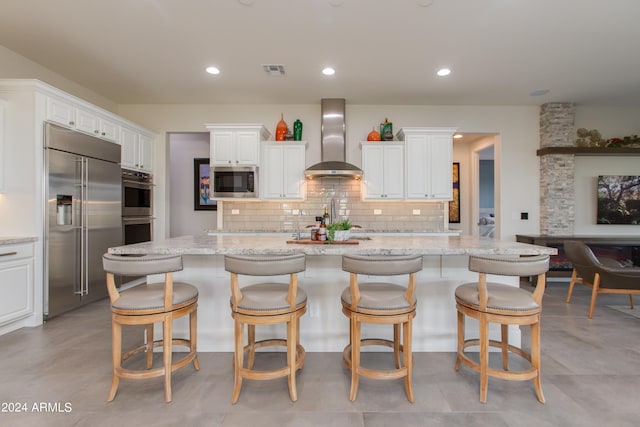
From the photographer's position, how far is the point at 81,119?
365cm

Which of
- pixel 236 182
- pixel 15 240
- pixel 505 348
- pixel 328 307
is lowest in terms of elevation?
pixel 505 348

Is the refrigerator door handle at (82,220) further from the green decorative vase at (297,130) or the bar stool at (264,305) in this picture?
the green decorative vase at (297,130)

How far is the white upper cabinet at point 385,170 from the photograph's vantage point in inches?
193

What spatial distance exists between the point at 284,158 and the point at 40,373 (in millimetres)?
3693

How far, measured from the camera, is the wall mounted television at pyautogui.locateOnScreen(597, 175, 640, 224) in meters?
5.10

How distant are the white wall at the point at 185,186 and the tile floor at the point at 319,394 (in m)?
3.81

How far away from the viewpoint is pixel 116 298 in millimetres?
1939

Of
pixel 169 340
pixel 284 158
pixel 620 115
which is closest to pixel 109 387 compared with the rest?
pixel 169 340

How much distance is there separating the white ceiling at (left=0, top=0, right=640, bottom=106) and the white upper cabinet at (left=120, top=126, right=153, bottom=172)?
26.6 inches

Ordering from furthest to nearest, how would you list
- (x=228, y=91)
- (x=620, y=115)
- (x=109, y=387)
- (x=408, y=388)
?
(x=620, y=115), (x=228, y=91), (x=109, y=387), (x=408, y=388)

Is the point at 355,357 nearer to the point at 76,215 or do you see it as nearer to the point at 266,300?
the point at 266,300

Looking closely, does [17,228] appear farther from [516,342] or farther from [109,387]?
[516,342]

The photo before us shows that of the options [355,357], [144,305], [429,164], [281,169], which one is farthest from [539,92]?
[144,305]

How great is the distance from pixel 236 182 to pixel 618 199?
641 cm
